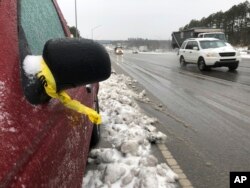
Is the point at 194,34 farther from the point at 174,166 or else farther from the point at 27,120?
Result: the point at 27,120

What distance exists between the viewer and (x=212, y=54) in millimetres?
21703

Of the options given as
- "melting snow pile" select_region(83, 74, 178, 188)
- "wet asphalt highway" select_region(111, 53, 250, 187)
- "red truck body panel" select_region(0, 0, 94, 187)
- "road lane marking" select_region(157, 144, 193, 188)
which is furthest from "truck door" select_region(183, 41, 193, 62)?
"red truck body panel" select_region(0, 0, 94, 187)

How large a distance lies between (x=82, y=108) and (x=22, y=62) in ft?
1.09

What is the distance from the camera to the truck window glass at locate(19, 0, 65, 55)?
213 cm

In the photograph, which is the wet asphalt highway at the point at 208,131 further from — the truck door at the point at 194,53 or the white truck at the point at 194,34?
the white truck at the point at 194,34

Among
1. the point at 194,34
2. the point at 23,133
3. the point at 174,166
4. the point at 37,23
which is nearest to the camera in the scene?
the point at 23,133

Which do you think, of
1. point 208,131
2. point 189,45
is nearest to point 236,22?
point 189,45

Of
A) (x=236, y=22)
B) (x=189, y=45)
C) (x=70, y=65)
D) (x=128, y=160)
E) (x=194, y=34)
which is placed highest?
(x=236, y=22)

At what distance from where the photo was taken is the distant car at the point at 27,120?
4.80 ft

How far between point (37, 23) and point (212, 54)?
19972 millimetres

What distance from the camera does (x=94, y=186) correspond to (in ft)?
13.0

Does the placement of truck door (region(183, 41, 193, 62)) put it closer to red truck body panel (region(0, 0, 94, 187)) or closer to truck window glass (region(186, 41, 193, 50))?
truck window glass (region(186, 41, 193, 50))

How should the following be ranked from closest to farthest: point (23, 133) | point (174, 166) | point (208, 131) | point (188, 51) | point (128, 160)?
point (23, 133)
point (128, 160)
point (174, 166)
point (208, 131)
point (188, 51)

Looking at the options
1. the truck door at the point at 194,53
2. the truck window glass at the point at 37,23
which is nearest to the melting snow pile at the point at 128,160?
the truck window glass at the point at 37,23
